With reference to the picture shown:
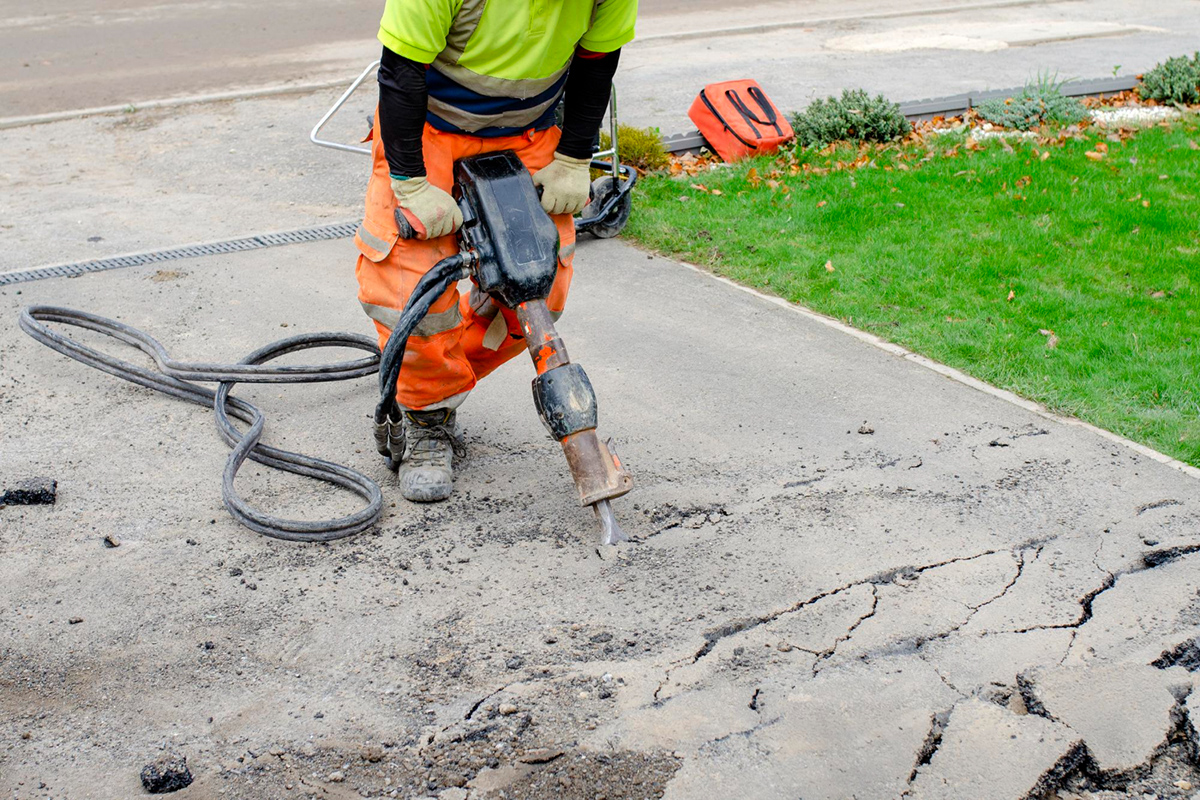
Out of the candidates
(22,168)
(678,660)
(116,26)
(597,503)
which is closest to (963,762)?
(678,660)

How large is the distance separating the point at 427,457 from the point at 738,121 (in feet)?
15.4

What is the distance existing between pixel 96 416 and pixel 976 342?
12.2 feet

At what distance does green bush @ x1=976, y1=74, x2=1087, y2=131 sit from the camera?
8258mm

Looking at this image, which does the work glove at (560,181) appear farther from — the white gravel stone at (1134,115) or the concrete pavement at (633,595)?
the white gravel stone at (1134,115)

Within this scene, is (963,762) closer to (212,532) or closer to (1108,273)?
(212,532)

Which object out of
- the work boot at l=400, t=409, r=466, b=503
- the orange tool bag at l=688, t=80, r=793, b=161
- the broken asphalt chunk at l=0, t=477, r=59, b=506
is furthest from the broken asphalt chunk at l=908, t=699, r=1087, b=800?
the orange tool bag at l=688, t=80, r=793, b=161

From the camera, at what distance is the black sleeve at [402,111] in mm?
3201

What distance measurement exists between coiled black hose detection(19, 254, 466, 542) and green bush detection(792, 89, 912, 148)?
425cm

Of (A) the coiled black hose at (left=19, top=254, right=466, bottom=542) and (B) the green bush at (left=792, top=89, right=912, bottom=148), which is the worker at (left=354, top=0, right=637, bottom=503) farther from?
(B) the green bush at (left=792, top=89, right=912, bottom=148)

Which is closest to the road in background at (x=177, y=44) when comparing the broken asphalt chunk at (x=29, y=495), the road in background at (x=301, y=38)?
the road in background at (x=301, y=38)

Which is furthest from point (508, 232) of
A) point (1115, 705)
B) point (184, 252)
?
point (184, 252)

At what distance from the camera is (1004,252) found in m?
5.89

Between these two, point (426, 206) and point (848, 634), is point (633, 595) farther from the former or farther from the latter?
point (426, 206)

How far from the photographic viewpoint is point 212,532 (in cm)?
368
